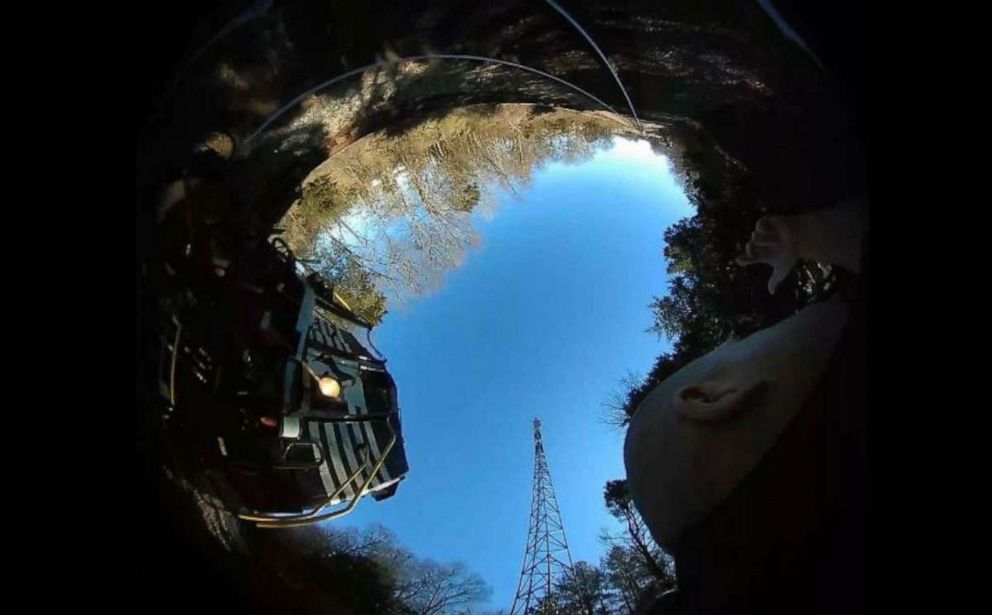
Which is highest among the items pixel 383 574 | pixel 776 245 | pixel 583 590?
pixel 776 245

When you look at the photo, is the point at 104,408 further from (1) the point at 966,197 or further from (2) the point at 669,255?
(1) the point at 966,197

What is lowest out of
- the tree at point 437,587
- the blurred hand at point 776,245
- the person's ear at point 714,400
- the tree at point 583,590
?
the tree at point 583,590

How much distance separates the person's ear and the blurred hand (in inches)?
6.2

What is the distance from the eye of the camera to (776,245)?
3.44ft

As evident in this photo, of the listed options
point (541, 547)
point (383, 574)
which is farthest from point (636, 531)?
point (383, 574)

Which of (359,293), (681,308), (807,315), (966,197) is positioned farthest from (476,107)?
(966,197)

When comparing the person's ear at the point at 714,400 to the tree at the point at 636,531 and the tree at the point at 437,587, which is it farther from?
the tree at the point at 437,587

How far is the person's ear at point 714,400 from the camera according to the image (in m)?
1.01

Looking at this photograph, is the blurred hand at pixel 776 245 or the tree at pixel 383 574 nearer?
the blurred hand at pixel 776 245

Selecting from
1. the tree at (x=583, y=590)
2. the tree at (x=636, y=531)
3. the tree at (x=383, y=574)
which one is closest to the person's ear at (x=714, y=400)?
the tree at (x=636, y=531)

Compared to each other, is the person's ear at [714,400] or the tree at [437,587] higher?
the person's ear at [714,400]

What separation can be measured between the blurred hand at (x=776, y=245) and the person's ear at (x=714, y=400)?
6.2 inches

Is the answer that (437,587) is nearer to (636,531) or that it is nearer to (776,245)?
(636,531)

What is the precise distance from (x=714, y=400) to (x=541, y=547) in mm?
364
